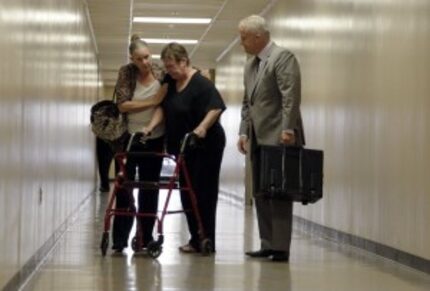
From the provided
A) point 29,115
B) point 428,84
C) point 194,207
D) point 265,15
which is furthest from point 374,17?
point 265,15

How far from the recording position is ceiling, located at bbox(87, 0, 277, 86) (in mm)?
13039

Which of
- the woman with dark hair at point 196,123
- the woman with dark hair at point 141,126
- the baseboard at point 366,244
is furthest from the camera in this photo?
the woman with dark hair at point 196,123

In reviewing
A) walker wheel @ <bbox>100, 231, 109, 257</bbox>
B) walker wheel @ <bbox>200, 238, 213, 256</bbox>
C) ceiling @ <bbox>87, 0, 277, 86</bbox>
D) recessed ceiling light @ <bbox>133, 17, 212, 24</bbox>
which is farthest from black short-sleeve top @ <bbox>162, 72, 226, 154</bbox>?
recessed ceiling light @ <bbox>133, 17, 212, 24</bbox>

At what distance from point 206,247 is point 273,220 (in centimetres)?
52

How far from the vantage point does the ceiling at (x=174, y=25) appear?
1304 centimetres

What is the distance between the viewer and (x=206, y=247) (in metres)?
6.16

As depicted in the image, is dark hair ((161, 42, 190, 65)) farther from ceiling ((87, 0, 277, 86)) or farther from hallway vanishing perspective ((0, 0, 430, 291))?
ceiling ((87, 0, 277, 86))

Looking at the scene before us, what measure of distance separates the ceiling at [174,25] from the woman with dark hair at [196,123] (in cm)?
609

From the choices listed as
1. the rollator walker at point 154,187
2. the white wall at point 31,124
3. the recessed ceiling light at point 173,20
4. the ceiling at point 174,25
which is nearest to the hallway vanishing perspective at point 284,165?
the white wall at point 31,124

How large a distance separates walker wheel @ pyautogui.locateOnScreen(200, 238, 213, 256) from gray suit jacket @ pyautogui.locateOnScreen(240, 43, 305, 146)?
30.8 inches

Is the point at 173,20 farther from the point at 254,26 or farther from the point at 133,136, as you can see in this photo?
the point at 133,136

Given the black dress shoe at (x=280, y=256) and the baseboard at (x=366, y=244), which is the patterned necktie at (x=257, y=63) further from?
the baseboard at (x=366, y=244)

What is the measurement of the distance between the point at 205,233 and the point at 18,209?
216 cm

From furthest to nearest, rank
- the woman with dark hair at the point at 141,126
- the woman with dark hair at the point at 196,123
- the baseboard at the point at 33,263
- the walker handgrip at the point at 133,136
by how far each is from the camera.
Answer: the woman with dark hair at the point at 196,123 < the woman with dark hair at the point at 141,126 < the walker handgrip at the point at 133,136 < the baseboard at the point at 33,263
